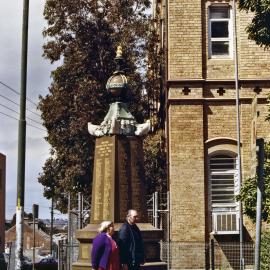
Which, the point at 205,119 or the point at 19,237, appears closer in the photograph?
the point at 19,237

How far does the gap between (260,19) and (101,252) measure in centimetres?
633

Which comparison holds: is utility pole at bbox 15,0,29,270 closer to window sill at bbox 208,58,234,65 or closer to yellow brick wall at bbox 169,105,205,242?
yellow brick wall at bbox 169,105,205,242

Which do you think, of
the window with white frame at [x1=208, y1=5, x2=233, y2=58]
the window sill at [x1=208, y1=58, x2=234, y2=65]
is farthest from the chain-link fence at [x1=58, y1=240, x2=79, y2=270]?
the window with white frame at [x1=208, y1=5, x2=233, y2=58]

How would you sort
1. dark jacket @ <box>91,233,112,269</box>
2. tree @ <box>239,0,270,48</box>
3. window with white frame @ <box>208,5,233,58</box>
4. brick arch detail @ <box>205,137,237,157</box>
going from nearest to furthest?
dark jacket @ <box>91,233,112,269</box> → tree @ <box>239,0,270,48</box> → brick arch detail @ <box>205,137,237,157</box> → window with white frame @ <box>208,5,233,58</box>

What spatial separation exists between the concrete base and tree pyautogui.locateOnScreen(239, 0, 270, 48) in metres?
5.31

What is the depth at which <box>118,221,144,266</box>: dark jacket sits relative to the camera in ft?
38.9

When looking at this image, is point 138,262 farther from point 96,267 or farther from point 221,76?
point 221,76

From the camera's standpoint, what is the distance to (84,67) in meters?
28.0

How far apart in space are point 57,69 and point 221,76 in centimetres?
741

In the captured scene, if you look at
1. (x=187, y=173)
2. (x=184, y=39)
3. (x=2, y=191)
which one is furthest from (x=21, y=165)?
(x=2, y=191)

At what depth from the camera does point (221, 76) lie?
24531 millimetres

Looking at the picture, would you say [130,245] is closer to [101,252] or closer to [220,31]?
[101,252]

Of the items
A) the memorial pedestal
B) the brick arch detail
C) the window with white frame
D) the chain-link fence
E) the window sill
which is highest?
the window with white frame

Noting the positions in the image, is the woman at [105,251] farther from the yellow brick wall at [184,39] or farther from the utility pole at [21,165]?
the yellow brick wall at [184,39]
